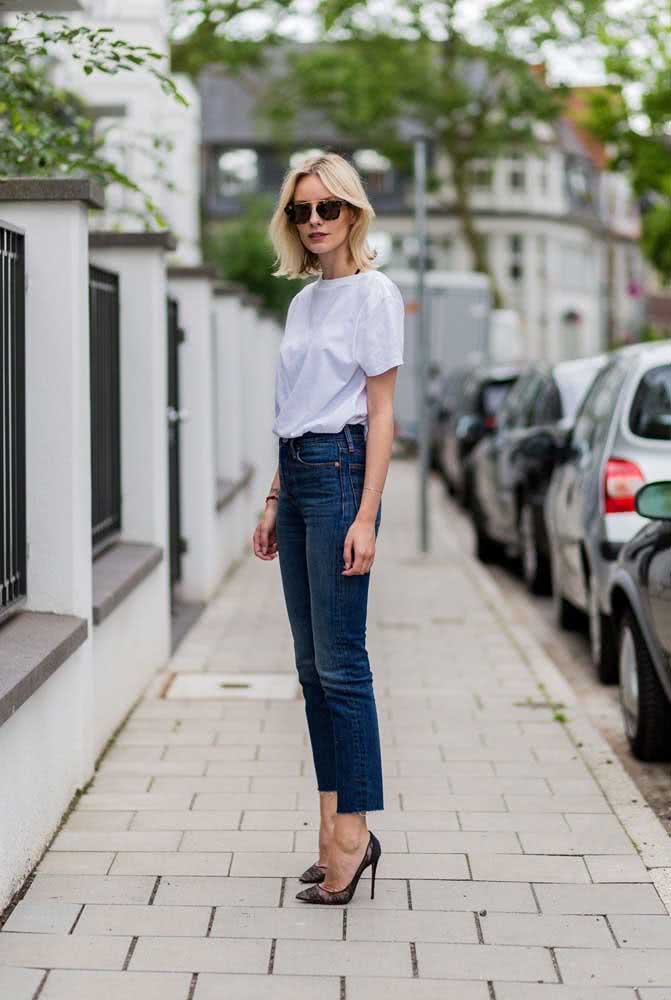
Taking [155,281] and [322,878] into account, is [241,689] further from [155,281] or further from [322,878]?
[322,878]

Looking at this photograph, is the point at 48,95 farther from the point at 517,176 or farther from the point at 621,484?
the point at 517,176

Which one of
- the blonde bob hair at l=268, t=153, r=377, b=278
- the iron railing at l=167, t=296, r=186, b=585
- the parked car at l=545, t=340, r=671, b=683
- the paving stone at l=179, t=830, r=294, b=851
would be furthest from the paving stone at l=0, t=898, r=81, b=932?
the iron railing at l=167, t=296, r=186, b=585

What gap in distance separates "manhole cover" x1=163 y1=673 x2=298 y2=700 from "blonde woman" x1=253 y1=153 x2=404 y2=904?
10.6 ft

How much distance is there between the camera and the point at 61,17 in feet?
23.2

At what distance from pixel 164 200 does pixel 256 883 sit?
20863 mm

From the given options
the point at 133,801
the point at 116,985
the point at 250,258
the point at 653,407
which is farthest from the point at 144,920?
the point at 250,258

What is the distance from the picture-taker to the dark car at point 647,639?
6336mm

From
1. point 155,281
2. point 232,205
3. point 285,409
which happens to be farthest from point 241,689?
point 232,205

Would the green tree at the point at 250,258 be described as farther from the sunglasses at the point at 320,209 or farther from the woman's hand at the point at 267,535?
the sunglasses at the point at 320,209

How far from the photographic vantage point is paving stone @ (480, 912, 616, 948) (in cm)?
441

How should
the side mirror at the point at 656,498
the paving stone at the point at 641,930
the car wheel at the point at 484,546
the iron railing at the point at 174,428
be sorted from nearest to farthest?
the paving stone at the point at 641,930 → the side mirror at the point at 656,498 → the iron railing at the point at 174,428 → the car wheel at the point at 484,546

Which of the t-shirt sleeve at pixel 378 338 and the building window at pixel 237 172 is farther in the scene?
the building window at pixel 237 172

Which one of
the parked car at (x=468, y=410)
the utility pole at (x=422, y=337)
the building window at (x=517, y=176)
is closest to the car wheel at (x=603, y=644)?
the utility pole at (x=422, y=337)

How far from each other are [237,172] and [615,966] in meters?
69.5
